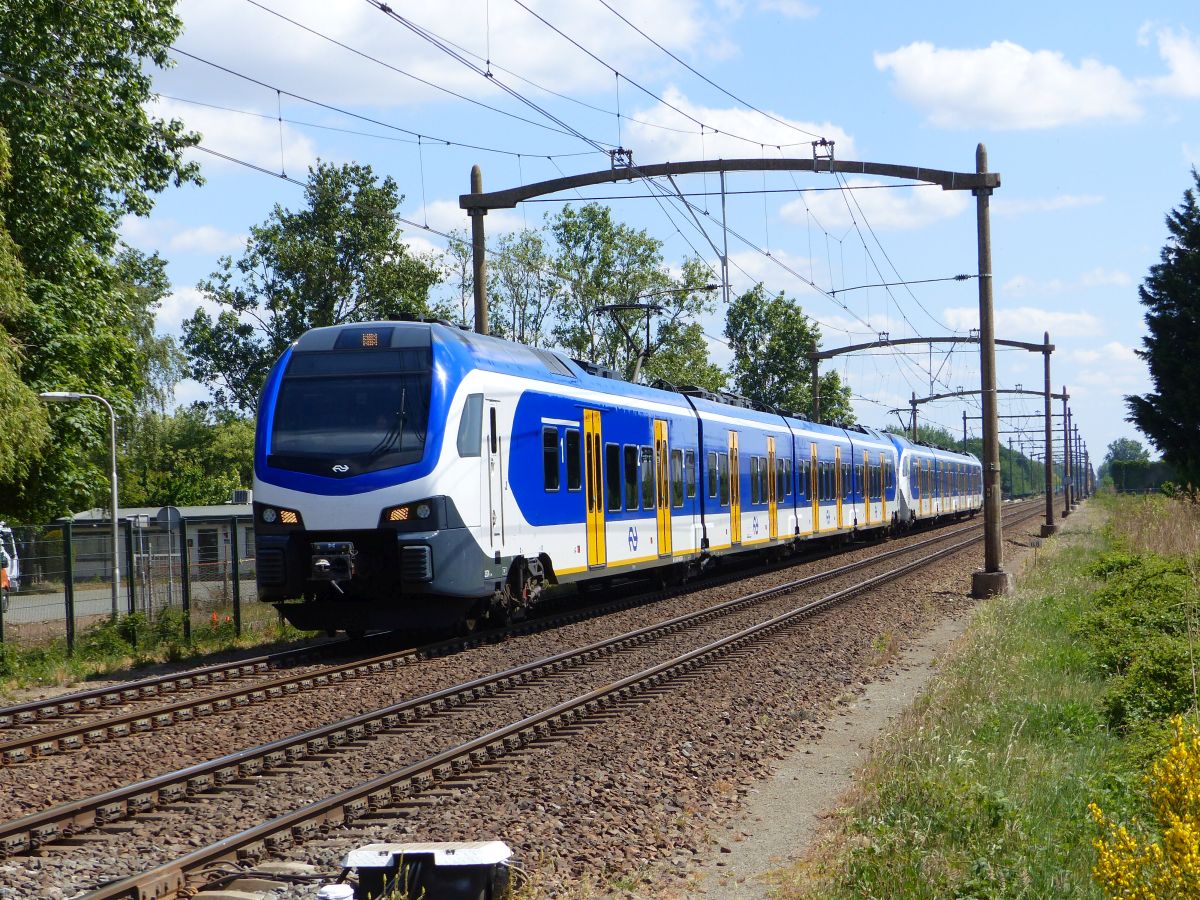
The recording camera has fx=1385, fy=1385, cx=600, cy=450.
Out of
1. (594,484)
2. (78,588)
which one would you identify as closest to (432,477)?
(594,484)

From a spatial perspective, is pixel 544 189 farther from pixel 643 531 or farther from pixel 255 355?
pixel 255 355

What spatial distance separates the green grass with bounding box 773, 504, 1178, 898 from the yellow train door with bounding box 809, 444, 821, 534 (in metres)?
21.7

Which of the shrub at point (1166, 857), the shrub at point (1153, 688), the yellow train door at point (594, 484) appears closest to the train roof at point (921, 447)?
the yellow train door at point (594, 484)

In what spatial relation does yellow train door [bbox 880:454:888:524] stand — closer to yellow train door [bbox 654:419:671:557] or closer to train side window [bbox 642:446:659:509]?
yellow train door [bbox 654:419:671:557]

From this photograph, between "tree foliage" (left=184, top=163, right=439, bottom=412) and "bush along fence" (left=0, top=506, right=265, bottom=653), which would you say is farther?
"tree foliage" (left=184, top=163, right=439, bottom=412)

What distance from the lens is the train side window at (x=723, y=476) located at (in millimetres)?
26500

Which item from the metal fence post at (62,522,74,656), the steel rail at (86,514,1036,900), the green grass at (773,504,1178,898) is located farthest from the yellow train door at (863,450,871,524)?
the green grass at (773,504,1178,898)

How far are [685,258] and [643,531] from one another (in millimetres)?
46080

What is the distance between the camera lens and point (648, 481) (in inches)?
870

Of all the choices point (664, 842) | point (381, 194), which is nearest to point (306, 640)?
point (664, 842)

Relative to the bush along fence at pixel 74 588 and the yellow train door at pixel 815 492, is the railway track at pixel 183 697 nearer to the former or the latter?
the bush along fence at pixel 74 588

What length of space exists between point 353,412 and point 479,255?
6837mm

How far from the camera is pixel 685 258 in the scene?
66.7 meters

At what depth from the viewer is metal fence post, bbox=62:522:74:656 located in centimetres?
1801
